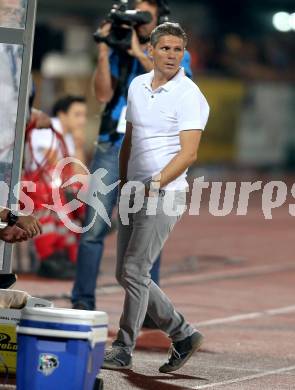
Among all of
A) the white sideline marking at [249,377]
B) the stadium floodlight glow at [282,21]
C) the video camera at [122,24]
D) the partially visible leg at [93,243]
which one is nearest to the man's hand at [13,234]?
the white sideline marking at [249,377]

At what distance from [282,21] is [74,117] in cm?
2619

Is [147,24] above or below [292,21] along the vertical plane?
above

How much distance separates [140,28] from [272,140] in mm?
21065

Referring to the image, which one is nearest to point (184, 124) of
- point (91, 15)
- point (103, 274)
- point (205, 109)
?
point (205, 109)

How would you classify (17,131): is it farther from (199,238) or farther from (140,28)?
(199,238)

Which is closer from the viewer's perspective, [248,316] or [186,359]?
[186,359]

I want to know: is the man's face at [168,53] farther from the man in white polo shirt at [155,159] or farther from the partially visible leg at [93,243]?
the partially visible leg at [93,243]

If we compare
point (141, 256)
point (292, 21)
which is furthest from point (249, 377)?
point (292, 21)

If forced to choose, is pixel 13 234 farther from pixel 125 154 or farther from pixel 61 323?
pixel 125 154

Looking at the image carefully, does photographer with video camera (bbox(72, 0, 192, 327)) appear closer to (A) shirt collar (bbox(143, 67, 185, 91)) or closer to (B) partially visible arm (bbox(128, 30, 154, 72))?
(B) partially visible arm (bbox(128, 30, 154, 72))

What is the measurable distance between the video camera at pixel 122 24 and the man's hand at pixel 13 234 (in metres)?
2.94

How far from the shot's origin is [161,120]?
8.54 metres

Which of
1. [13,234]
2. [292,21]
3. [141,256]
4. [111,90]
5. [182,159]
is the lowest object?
[141,256]

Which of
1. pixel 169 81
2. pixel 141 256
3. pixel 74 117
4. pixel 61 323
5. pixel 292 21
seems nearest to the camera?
pixel 61 323
